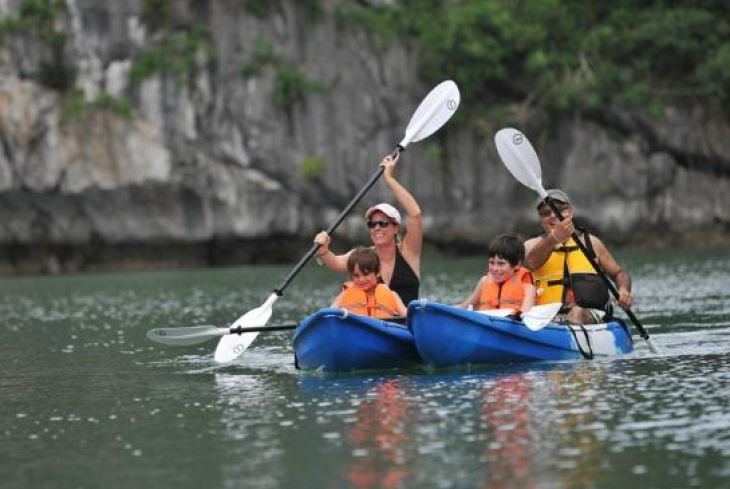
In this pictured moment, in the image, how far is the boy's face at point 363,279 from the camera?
586 inches

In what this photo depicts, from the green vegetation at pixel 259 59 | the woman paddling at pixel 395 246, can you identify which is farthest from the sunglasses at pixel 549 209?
the green vegetation at pixel 259 59

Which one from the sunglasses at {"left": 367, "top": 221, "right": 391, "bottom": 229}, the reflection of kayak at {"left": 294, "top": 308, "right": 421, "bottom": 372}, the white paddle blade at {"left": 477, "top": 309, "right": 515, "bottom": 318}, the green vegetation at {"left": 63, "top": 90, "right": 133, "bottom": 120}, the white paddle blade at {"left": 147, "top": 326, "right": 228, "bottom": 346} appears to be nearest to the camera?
the reflection of kayak at {"left": 294, "top": 308, "right": 421, "bottom": 372}

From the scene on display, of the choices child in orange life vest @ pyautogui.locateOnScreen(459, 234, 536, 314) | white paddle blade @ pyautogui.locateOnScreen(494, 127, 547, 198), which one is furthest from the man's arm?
child in orange life vest @ pyautogui.locateOnScreen(459, 234, 536, 314)

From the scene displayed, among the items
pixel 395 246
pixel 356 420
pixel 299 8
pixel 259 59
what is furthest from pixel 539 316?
pixel 299 8

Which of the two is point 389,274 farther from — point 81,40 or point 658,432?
point 81,40

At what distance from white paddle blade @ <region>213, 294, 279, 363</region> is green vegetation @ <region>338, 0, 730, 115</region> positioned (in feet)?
108

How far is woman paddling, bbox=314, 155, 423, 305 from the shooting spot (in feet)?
50.4

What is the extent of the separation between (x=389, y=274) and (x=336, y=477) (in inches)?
245

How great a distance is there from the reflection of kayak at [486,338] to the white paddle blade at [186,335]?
8.30ft

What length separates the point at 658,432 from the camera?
35.9 ft

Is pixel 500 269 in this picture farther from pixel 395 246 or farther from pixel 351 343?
pixel 351 343

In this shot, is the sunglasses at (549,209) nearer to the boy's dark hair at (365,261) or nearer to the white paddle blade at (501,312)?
the white paddle blade at (501,312)

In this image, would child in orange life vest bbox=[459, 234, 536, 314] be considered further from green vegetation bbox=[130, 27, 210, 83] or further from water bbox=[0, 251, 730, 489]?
green vegetation bbox=[130, 27, 210, 83]

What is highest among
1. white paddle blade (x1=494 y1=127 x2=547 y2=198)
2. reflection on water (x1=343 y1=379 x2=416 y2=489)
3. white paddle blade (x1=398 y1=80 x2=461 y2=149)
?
white paddle blade (x1=398 y1=80 x2=461 y2=149)
